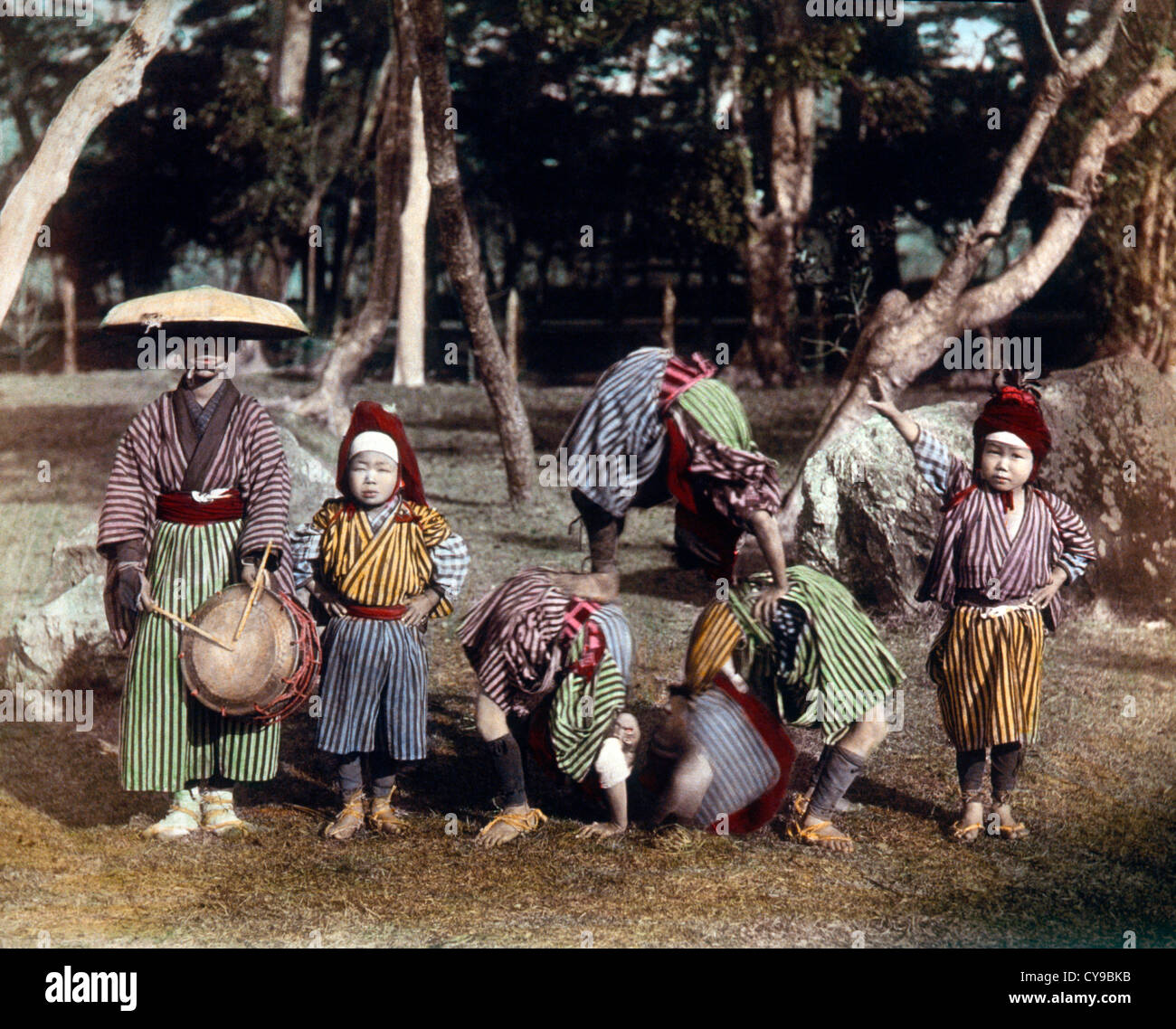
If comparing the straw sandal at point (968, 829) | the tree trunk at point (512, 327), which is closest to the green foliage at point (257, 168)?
the tree trunk at point (512, 327)

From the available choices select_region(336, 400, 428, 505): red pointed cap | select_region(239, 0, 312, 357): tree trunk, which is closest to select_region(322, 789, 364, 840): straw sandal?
select_region(336, 400, 428, 505): red pointed cap

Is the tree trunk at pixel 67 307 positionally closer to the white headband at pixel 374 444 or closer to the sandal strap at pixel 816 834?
the white headband at pixel 374 444

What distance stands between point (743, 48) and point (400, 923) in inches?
378

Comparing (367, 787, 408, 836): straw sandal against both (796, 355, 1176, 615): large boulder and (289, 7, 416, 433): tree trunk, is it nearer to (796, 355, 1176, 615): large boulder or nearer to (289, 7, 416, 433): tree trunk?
(796, 355, 1176, 615): large boulder

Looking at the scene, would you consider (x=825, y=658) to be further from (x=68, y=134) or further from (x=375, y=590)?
(x=68, y=134)

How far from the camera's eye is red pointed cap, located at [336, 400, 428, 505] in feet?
16.0

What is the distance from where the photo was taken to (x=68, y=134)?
7.12 meters

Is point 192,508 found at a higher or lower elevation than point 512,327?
lower

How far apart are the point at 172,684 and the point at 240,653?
347 millimetres

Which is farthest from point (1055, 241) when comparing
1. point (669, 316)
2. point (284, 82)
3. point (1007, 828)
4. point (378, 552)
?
point (284, 82)

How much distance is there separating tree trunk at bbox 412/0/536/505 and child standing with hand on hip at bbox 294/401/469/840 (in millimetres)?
3773

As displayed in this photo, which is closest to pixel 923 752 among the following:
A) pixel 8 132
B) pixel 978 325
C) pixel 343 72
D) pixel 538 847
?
pixel 538 847

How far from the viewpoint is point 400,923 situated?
448 centimetres
